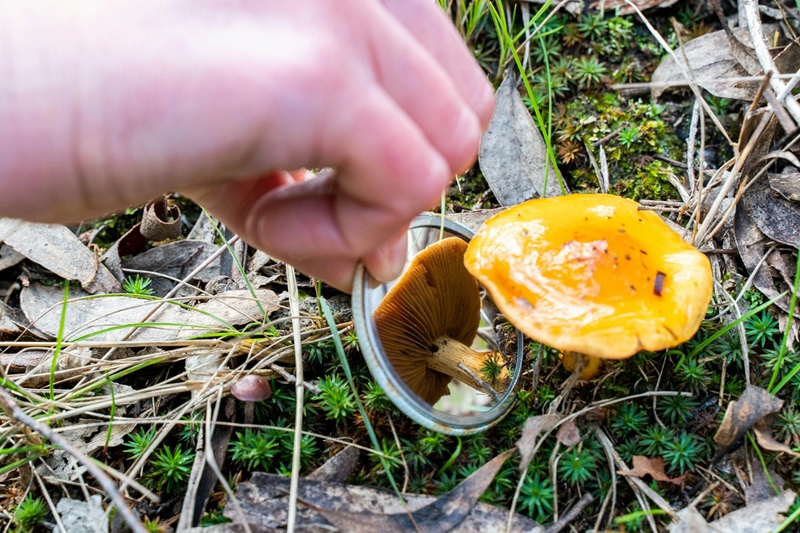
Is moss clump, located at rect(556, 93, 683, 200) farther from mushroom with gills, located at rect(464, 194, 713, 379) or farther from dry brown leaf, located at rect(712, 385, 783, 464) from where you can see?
dry brown leaf, located at rect(712, 385, 783, 464)

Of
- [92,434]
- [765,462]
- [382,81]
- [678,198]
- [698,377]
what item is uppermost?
[382,81]

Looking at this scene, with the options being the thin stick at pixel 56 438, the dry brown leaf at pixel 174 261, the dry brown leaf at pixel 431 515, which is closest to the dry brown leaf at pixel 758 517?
the dry brown leaf at pixel 431 515

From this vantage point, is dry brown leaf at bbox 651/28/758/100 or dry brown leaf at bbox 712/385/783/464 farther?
dry brown leaf at bbox 651/28/758/100

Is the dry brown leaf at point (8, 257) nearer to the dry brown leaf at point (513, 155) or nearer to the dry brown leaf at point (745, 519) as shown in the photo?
the dry brown leaf at point (513, 155)

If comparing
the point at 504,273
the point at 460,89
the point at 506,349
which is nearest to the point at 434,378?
the point at 506,349

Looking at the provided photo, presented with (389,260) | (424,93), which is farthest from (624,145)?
(424,93)

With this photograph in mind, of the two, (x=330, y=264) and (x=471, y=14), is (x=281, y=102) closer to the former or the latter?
(x=330, y=264)

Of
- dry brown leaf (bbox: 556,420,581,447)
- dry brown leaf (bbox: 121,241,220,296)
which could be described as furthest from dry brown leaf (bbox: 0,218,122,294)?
dry brown leaf (bbox: 556,420,581,447)
